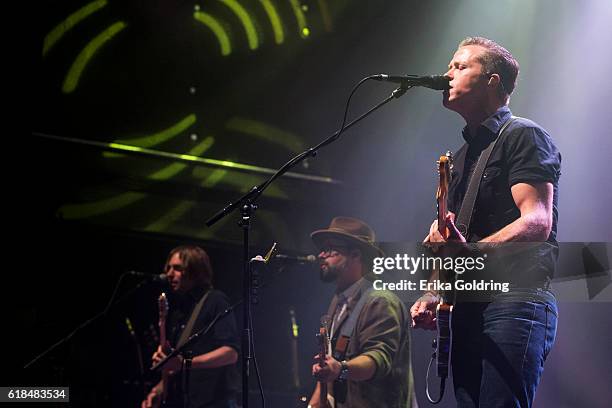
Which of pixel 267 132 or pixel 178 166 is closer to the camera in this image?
pixel 178 166

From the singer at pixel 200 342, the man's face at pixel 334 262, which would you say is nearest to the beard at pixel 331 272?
the man's face at pixel 334 262

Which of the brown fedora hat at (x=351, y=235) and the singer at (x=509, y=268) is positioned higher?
the brown fedora hat at (x=351, y=235)

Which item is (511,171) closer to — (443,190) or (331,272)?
(443,190)

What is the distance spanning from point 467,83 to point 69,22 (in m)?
4.46

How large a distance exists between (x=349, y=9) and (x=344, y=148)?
122 cm

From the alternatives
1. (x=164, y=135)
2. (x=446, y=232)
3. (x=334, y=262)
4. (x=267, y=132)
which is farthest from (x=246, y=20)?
(x=446, y=232)

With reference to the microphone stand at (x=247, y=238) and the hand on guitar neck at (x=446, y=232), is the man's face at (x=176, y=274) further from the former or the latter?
the hand on guitar neck at (x=446, y=232)

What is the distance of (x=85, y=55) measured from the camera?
666 centimetres

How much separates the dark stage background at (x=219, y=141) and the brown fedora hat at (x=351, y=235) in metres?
0.76

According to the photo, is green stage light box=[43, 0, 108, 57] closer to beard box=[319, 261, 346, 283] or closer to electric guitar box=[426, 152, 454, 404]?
beard box=[319, 261, 346, 283]

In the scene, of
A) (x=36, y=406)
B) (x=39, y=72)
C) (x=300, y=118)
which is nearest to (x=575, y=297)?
(x=300, y=118)

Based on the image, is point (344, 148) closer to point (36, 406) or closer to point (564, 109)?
point (564, 109)

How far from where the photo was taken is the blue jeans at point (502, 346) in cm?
276

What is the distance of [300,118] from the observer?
710 cm
